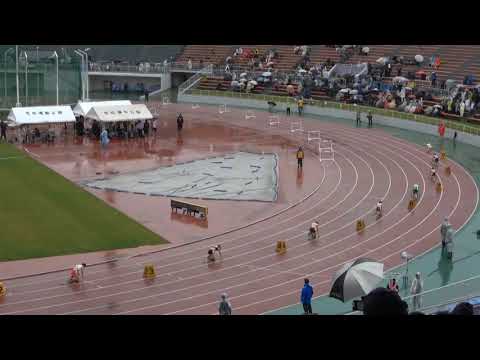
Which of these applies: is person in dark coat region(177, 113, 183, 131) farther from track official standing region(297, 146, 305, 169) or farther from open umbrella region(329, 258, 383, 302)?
open umbrella region(329, 258, 383, 302)

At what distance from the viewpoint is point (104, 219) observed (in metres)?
21.4

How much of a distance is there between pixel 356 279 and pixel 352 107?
32.4 meters

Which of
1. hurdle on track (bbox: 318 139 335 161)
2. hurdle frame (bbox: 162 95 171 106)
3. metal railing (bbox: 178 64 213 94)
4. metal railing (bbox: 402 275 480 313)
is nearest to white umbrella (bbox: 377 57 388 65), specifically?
metal railing (bbox: 178 64 213 94)

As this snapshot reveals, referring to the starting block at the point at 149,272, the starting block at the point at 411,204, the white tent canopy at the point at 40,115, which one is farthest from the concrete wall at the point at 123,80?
the starting block at the point at 149,272

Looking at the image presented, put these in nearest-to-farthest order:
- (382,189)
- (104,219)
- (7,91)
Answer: (104,219) → (382,189) → (7,91)

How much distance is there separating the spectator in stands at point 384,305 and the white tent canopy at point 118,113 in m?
31.1

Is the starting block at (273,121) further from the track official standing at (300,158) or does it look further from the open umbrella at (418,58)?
the track official standing at (300,158)

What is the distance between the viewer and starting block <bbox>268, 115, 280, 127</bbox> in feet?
135

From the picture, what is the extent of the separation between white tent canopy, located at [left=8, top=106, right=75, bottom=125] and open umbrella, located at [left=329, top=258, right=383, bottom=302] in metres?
23.9

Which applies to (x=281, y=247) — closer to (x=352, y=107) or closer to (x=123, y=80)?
(x=352, y=107)

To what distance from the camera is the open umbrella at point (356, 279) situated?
42.3ft

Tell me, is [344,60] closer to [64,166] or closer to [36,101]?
[36,101]
